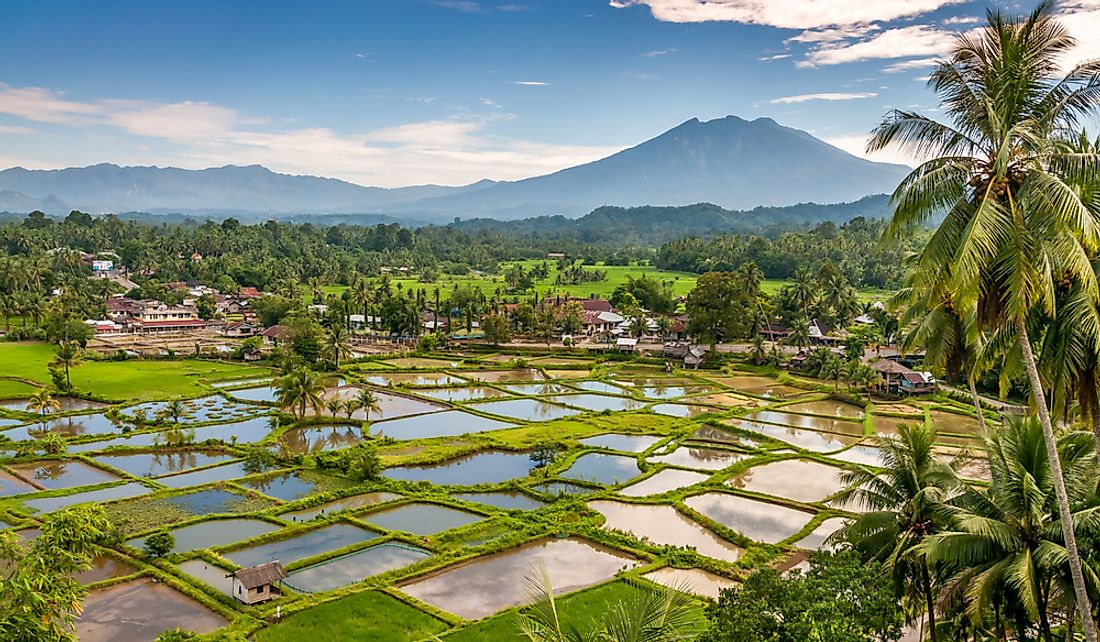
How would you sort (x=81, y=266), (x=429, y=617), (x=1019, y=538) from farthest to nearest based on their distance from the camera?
(x=81, y=266) < (x=429, y=617) < (x=1019, y=538)

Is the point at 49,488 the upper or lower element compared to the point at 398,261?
lower

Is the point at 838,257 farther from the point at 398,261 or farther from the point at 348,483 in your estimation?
the point at 348,483

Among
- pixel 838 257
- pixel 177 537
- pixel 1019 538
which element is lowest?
pixel 177 537

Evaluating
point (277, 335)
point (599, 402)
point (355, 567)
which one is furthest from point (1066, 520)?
point (277, 335)

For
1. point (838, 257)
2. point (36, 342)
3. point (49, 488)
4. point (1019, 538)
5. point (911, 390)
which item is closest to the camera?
point (1019, 538)

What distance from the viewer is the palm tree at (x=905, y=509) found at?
11.7 metres

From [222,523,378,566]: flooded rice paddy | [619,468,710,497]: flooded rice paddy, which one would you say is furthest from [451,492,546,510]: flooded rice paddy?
[222,523,378,566]: flooded rice paddy

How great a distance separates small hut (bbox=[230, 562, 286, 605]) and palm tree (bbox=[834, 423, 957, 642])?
11.4 meters

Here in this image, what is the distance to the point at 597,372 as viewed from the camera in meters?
45.2

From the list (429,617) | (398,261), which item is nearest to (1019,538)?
(429,617)

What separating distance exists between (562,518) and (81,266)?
248 feet

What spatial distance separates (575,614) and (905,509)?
22.3ft

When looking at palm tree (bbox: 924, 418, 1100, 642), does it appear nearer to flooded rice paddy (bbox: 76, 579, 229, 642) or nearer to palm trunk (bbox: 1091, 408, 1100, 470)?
palm trunk (bbox: 1091, 408, 1100, 470)

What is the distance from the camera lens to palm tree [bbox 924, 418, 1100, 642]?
890cm
